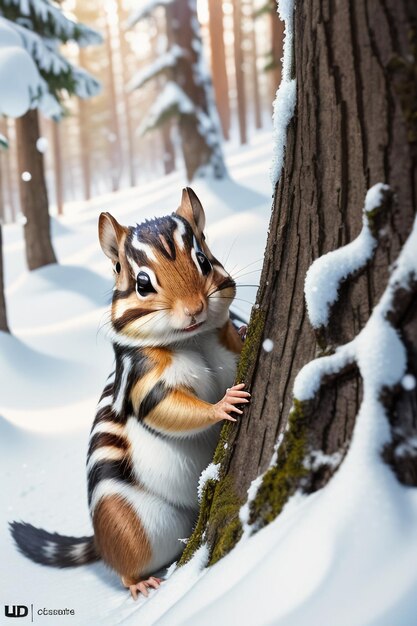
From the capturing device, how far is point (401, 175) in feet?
5.97

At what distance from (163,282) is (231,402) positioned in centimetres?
49

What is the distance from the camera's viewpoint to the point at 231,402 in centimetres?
238

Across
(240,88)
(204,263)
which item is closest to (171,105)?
(204,263)

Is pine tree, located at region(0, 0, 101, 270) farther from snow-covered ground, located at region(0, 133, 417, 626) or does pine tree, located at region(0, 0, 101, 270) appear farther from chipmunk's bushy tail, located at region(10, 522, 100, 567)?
chipmunk's bushy tail, located at region(10, 522, 100, 567)

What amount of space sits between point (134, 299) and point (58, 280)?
25.5 ft

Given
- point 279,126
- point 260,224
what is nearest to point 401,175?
point 279,126

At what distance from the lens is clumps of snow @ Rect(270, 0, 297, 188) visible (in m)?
2.14

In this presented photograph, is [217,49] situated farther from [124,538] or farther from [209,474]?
[209,474]

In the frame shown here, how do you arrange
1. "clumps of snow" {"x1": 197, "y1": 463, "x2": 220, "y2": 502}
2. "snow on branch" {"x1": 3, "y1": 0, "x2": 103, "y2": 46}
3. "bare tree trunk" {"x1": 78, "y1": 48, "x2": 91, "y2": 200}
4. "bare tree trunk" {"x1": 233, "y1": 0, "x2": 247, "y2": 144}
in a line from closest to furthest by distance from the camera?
1. "clumps of snow" {"x1": 197, "y1": 463, "x2": 220, "y2": 502}
2. "snow on branch" {"x1": 3, "y1": 0, "x2": 103, "y2": 46}
3. "bare tree trunk" {"x1": 233, "y1": 0, "x2": 247, "y2": 144}
4. "bare tree trunk" {"x1": 78, "y1": 48, "x2": 91, "y2": 200}

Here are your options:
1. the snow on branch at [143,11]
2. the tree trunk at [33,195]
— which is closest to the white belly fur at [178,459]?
the tree trunk at [33,195]

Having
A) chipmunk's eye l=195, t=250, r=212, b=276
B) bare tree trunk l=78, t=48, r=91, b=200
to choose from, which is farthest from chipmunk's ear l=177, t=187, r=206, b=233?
bare tree trunk l=78, t=48, r=91, b=200

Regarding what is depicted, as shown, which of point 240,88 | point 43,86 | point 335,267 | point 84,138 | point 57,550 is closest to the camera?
point 335,267

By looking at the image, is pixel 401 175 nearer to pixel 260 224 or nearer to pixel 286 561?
pixel 286 561

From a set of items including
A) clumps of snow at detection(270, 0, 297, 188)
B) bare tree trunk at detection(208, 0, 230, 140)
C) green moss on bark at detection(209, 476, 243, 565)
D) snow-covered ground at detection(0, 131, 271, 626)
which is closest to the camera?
clumps of snow at detection(270, 0, 297, 188)
